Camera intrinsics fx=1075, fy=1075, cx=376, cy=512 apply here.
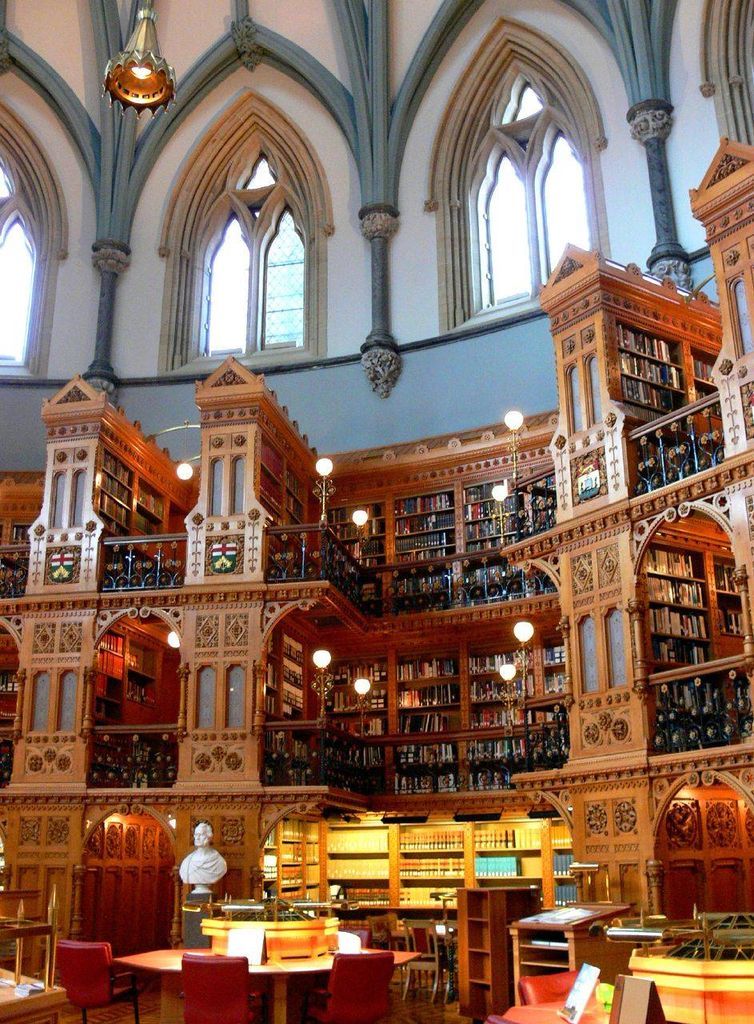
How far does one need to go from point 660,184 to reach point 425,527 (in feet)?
18.6

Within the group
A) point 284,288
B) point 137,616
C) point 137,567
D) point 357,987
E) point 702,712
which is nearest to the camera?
point 357,987

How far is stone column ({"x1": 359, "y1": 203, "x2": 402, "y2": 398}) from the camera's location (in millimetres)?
16406

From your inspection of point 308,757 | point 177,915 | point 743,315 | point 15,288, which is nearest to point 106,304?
point 15,288

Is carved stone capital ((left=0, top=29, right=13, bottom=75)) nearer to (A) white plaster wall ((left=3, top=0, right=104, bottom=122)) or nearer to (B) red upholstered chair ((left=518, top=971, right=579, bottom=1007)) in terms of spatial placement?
(A) white plaster wall ((left=3, top=0, right=104, bottom=122))

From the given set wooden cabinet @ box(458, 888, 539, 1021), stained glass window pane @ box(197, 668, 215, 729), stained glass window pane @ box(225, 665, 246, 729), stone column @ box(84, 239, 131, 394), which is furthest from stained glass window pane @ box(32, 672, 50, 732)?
wooden cabinet @ box(458, 888, 539, 1021)

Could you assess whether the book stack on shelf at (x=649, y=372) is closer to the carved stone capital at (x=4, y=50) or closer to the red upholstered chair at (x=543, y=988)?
the red upholstered chair at (x=543, y=988)

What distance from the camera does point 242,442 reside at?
13328 millimetres

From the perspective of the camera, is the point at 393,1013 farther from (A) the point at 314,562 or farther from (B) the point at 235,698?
(A) the point at 314,562

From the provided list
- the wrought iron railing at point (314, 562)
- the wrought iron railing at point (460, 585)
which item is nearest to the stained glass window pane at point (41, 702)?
the wrought iron railing at point (314, 562)

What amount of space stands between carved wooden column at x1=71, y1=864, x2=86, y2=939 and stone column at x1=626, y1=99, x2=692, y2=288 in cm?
1019

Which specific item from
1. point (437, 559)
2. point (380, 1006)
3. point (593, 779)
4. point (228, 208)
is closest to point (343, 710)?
point (437, 559)

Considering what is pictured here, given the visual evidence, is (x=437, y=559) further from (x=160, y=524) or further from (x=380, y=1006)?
(x=380, y=1006)

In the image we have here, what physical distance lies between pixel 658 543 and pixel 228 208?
11.3 m

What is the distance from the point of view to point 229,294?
61.3 ft
